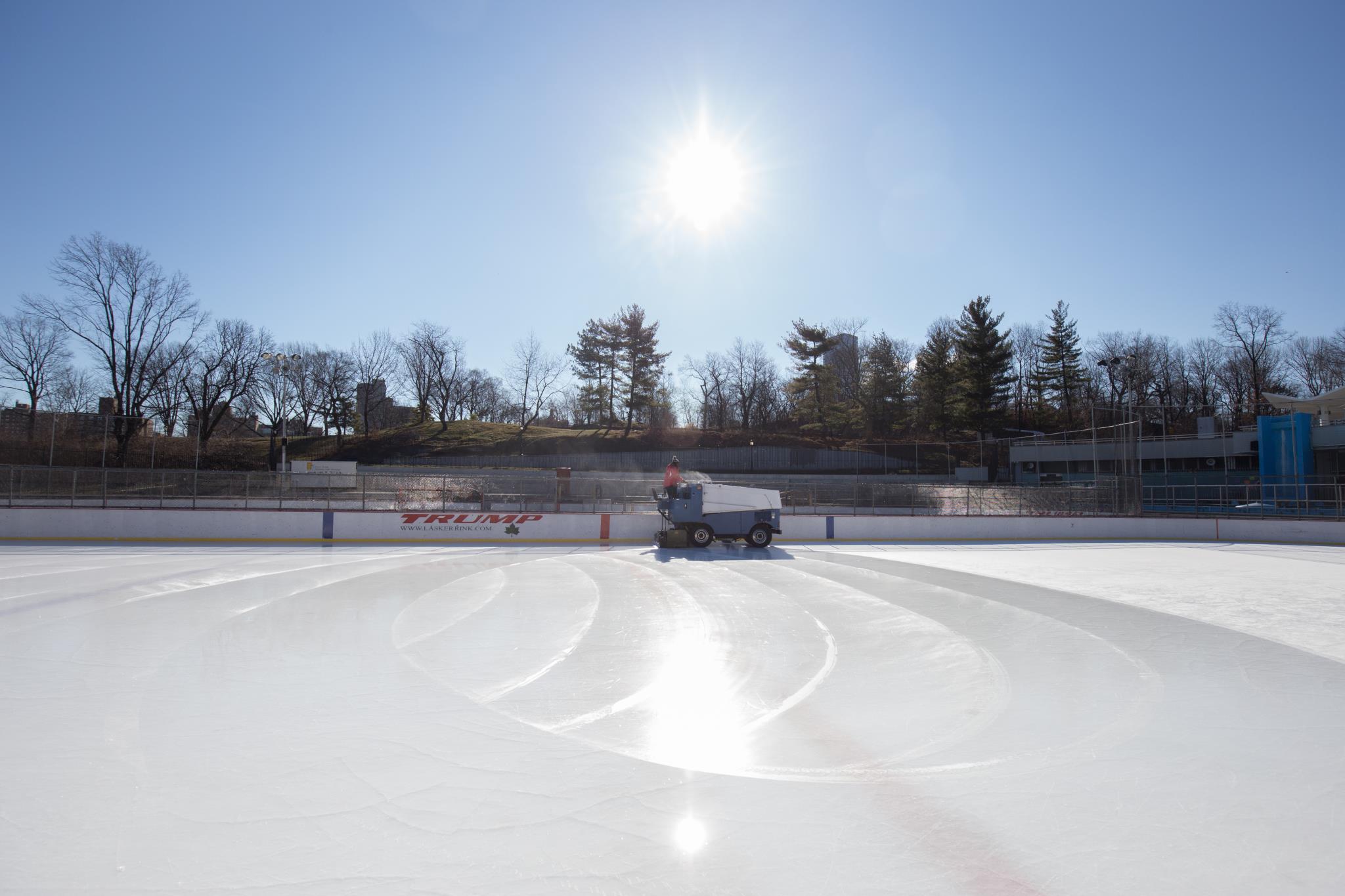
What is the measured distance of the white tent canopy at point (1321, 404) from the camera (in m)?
41.1

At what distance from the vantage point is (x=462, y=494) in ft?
78.0

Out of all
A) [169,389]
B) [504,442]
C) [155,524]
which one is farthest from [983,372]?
[169,389]

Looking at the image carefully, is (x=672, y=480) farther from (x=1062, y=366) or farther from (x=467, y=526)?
(x=1062, y=366)

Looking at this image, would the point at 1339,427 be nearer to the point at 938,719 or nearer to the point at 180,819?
the point at 938,719

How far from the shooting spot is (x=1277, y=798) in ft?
13.0

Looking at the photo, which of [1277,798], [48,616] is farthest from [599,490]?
[1277,798]

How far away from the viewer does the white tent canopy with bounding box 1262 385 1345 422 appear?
41094 millimetres

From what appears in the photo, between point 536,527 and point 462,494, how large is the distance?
290 cm

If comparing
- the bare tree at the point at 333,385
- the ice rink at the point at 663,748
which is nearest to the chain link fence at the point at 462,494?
the ice rink at the point at 663,748

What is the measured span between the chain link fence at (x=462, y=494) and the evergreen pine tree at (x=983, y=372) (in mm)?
26483

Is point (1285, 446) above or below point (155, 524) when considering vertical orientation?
above

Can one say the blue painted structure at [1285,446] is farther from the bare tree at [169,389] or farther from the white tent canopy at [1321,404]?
the bare tree at [169,389]

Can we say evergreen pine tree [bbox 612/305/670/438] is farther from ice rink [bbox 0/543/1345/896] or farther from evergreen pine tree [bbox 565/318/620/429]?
ice rink [bbox 0/543/1345/896]

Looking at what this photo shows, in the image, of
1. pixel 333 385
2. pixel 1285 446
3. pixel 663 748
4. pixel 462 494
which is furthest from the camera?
pixel 333 385
